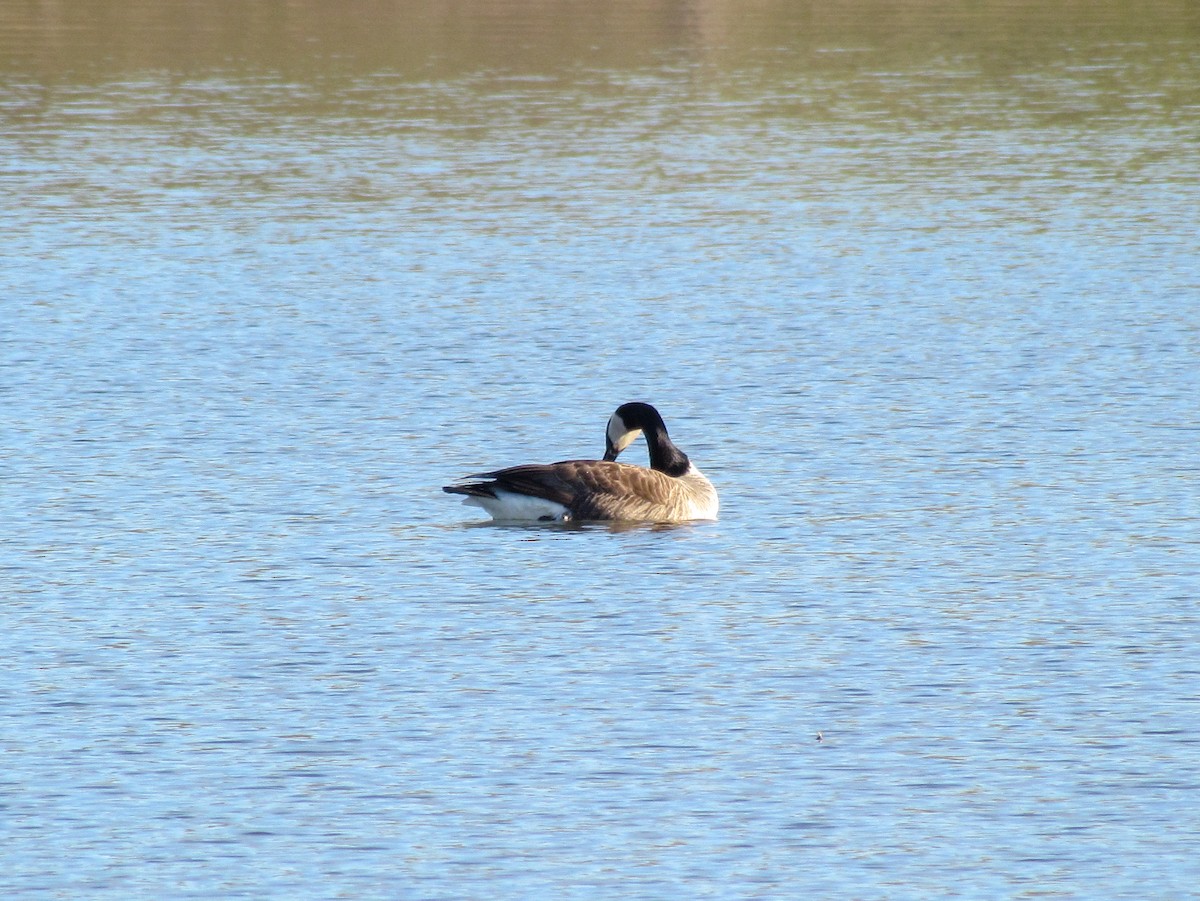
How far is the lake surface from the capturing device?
10.7 metres

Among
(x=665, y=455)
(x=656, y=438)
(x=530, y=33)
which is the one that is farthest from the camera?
(x=530, y=33)

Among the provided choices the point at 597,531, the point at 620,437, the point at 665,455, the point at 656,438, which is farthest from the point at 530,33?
the point at 597,531

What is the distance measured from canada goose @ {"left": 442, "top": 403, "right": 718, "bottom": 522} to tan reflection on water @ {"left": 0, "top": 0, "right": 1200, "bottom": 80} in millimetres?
Answer: 41185

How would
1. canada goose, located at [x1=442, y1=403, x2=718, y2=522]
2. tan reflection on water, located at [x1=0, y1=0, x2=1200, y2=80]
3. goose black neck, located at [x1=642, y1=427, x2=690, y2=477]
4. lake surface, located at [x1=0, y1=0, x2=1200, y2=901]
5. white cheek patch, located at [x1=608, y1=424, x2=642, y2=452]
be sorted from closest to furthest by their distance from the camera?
lake surface, located at [x1=0, y1=0, x2=1200, y2=901], canada goose, located at [x1=442, y1=403, x2=718, y2=522], goose black neck, located at [x1=642, y1=427, x2=690, y2=477], white cheek patch, located at [x1=608, y1=424, x2=642, y2=452], tan reflection on water, located at [x1=0, y1=0, x2=1200, y2=80]

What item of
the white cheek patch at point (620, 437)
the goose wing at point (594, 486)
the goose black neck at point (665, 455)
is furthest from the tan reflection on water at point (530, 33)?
the goose wing at point (594, 486)

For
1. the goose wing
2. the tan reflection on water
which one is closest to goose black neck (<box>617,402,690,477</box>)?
the goose wing

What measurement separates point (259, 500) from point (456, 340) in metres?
7.78

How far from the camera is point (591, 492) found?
17531 millimetres

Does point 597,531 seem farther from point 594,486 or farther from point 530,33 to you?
point 530,33

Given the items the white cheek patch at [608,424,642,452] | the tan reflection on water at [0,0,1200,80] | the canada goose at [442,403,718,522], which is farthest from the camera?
the tan reflection on water at [0,0,1200,80]

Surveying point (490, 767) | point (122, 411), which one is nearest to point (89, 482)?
point (122, 411)

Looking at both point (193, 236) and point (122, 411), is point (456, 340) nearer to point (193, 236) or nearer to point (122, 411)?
point (122, 411)

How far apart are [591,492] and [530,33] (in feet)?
167

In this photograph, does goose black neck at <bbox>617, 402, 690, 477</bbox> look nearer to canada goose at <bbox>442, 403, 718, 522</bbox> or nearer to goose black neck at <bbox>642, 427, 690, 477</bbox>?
goose black neck at <bbox>642, 427, 690, 477</bbox>
